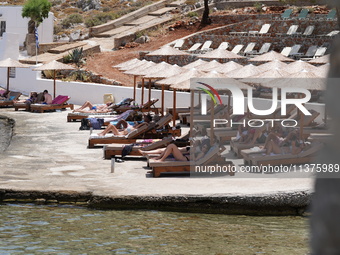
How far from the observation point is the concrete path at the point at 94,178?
36.2 ft

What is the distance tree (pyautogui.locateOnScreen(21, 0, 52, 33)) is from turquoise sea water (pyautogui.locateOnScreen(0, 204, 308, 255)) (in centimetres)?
3081

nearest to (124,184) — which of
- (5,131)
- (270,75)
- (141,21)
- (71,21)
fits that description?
(270,75)

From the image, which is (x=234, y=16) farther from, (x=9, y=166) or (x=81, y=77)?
(x=9, y=166)

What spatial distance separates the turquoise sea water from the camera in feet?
29.1

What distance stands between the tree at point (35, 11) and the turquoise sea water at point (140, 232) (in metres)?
30.8

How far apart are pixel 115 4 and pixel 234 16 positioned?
25730mm

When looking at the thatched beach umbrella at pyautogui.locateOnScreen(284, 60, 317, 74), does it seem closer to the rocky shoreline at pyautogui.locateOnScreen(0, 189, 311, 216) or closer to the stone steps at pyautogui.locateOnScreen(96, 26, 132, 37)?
the rocky shoreline at pyautogui.locateOnScreen(0, 189, 311, 216)

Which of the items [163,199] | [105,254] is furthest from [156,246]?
[163,199]

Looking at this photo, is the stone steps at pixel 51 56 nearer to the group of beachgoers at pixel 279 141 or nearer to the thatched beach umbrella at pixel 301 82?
the thatched beach umbrella at pixel 301 82

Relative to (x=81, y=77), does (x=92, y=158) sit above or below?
below

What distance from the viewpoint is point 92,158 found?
15.2 metres

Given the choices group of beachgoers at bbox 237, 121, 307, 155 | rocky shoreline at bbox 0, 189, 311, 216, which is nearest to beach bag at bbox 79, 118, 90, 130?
group of beachgoers at bbox 237, 121, 307, 155

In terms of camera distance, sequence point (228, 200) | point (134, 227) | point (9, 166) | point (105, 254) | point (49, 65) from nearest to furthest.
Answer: point (105, 254), point (134, 227), point (228, 200), point (9, 166), point (49, 65)

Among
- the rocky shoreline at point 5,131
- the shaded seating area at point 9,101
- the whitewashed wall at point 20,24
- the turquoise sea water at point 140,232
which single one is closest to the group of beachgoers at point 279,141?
the turquoise sea water at point 140,232
